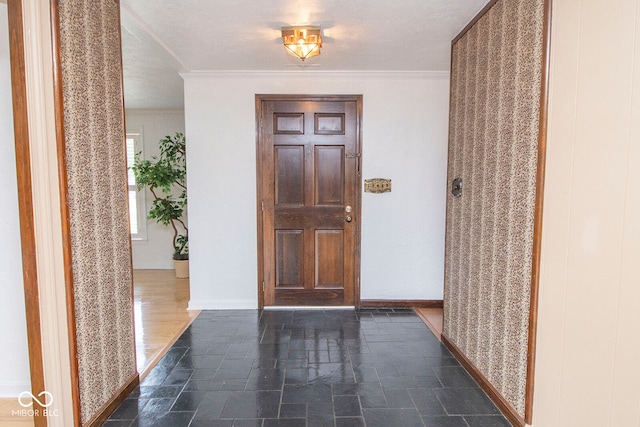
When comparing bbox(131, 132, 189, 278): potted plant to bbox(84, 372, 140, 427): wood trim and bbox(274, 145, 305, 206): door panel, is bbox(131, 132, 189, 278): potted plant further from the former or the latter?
bbox(84, 372, 140, 427): wood trim

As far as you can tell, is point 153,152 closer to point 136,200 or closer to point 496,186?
point 136,200

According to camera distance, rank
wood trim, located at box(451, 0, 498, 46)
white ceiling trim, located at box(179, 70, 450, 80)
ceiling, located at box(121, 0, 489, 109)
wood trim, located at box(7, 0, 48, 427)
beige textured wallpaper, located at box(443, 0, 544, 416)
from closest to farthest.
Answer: wood trim, located at box(7, 0, 48, 427) < beige textured wallpaper, located at box(443, 0, 544, 416) < wood trim, located at box(451, 0, 498, 46) < ceiling, located at box(121, 0, 489, 109) < white ceiling trim, located at box(179, 70, 450, 80)

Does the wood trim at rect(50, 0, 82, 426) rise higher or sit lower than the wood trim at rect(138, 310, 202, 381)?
higher

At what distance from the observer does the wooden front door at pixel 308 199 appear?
3.47 meters

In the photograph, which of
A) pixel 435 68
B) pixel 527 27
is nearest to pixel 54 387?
pixel 527 27

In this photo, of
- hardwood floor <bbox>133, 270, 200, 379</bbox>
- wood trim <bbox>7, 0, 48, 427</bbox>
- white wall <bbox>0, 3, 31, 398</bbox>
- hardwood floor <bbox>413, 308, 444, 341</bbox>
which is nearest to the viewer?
wood trim <bbox>7, 0, 48, 427</bbox>

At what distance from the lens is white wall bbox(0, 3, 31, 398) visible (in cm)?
187

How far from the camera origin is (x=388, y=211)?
11.6 feet

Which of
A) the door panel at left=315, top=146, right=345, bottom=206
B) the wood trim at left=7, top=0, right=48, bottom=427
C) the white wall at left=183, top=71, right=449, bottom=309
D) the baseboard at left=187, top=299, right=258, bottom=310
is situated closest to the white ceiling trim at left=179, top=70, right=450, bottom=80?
the white wall at left=183, top=71, right=449, bottom=309

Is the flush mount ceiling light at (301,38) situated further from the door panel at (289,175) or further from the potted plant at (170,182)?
the potted plant at (170,182)

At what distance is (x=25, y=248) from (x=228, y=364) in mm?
1446

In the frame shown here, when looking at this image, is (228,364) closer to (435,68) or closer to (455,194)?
(455,194)

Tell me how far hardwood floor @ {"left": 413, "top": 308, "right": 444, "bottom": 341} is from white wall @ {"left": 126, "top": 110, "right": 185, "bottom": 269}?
3792mm

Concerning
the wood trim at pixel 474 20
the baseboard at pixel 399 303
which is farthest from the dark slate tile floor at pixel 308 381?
the wood trim at pixel 474 20
